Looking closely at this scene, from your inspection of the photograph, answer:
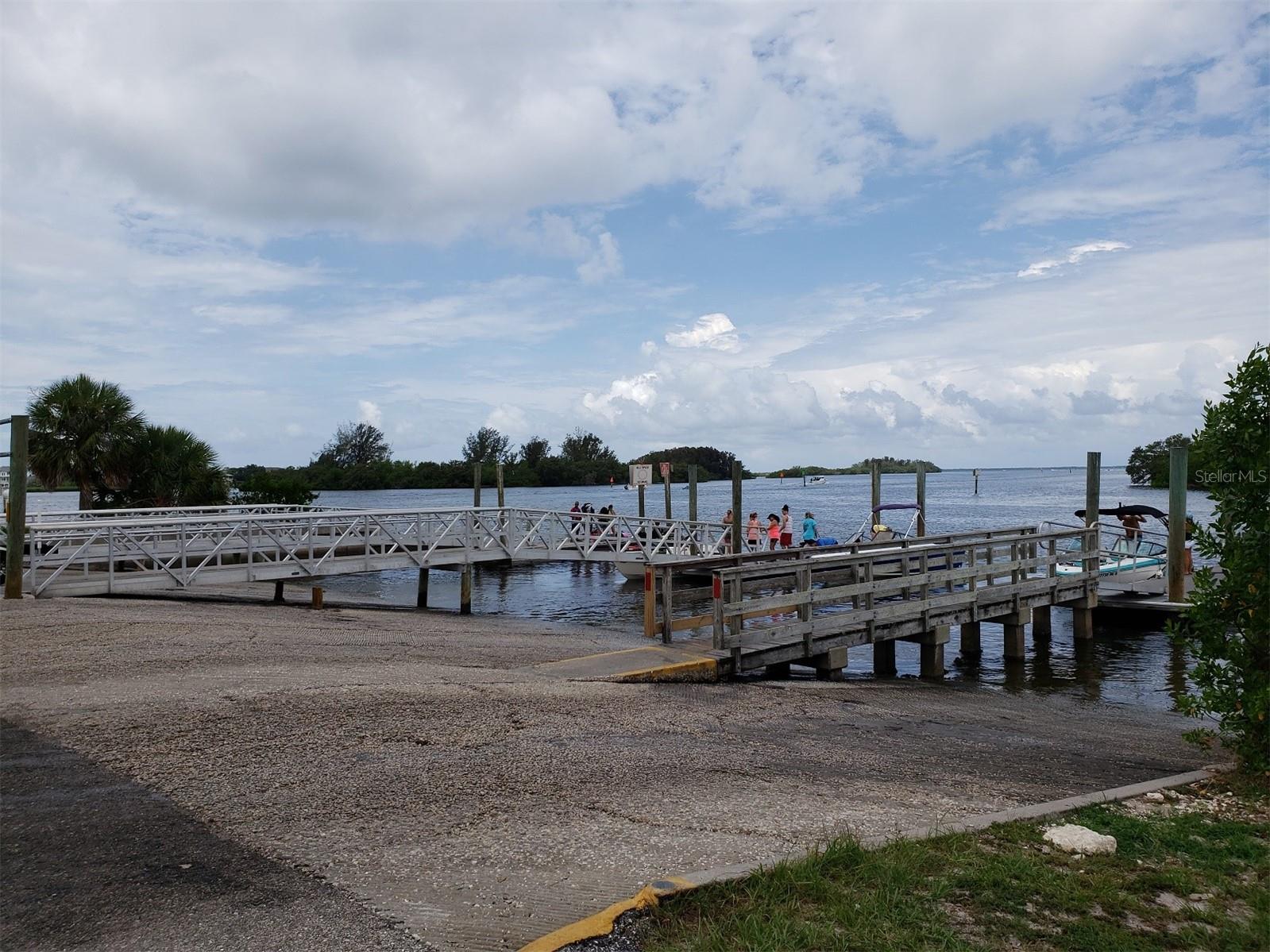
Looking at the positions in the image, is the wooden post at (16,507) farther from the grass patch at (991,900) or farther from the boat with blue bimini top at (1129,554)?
the boat with blue bimini top at (1129,554)

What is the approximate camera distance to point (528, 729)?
7176mm

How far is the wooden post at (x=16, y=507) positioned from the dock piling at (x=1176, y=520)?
→ 71.3ft

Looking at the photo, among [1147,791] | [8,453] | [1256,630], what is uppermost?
[8,453]

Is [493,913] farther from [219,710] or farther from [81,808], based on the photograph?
[219,710]

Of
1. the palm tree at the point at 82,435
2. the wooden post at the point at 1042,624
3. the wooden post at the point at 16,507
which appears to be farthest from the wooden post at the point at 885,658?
the palm tree at the point at 82,435

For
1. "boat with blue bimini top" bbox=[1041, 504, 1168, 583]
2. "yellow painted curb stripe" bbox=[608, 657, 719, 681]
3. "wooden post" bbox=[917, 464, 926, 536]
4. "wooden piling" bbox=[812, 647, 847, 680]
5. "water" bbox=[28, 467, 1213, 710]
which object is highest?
"wooden post" bbox=[917, 464, 926, 536]

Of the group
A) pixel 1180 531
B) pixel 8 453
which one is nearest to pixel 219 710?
pixel 8 453

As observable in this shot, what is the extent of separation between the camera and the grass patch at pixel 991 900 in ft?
12.3

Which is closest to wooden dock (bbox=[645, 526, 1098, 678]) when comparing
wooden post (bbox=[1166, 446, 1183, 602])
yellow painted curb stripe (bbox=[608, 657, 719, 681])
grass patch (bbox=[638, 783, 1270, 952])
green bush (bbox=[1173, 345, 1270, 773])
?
yellow painted curb stripe (bbox=[608, 657, 719, 681])

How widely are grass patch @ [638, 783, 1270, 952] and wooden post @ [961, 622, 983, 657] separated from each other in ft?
40.9

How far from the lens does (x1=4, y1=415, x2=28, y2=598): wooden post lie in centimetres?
1429

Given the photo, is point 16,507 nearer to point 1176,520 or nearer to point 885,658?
point 885,658

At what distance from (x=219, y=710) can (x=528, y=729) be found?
2.42 m

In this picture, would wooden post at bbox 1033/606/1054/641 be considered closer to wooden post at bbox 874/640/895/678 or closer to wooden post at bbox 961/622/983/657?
wooden post at bbox 961/622/983/657
